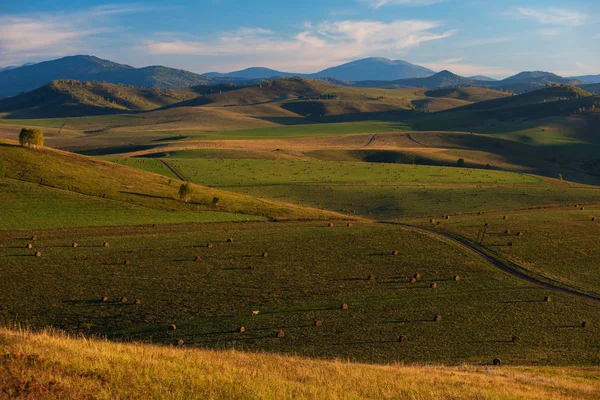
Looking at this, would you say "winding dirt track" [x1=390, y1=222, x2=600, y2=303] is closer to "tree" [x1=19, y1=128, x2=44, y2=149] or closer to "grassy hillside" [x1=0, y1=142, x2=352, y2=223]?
"grassy hillside" [x1=0, y1=142, x2=352, y2=223]

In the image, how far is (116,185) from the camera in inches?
3472

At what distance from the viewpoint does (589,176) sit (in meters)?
182

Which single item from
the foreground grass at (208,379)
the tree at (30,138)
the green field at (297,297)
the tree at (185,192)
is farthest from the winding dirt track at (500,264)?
the tree at (30,138)

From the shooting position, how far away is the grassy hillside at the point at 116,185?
82088 millimetres

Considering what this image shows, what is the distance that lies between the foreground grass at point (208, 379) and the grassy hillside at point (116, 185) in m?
55.5

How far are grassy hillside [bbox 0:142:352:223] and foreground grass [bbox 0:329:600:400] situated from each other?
5548 cm

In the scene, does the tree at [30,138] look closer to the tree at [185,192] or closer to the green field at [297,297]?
the tree at [185,192]

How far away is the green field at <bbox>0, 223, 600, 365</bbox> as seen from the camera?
3959 cm

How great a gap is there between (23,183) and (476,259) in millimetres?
66343

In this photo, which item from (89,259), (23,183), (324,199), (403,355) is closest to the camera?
(403,355)

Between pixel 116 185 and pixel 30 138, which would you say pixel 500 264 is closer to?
pixel 116 185

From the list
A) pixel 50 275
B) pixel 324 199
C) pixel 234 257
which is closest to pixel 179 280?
pixel 234 257

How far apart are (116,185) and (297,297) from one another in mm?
51723

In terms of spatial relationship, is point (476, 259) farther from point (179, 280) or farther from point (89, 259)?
point (89, 259)
